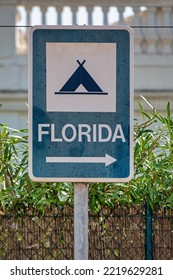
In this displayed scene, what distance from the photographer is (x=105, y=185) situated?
4.78 meters

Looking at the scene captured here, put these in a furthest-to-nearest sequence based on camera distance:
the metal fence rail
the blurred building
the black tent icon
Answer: the blurred building
the metal fence rail
the black tent icon

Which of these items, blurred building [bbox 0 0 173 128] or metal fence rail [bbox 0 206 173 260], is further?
blurred building [bbox 0 0 173 128]

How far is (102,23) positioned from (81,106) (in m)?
5.13

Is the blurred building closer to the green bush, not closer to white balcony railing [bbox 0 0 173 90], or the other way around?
white balcony railing [bbox 0 0 173 90]

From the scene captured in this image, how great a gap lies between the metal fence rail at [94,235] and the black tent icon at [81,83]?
1627 millimetres

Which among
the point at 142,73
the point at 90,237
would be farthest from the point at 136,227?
the point at 142,73

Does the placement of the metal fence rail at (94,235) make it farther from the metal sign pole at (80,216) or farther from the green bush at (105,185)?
the metal sign pole at (80,216)

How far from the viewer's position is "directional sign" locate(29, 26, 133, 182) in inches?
126

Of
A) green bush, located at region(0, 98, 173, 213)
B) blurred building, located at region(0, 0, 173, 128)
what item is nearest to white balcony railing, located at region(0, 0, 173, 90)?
blurred building, located at region(0, 0, 173, 128)

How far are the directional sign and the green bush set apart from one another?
1490 mm

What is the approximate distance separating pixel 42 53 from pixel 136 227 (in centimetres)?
178

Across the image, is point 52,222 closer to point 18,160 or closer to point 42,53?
point 18,160

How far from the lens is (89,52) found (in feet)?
10.6

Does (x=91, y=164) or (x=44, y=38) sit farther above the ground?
(x=44, y=38)
